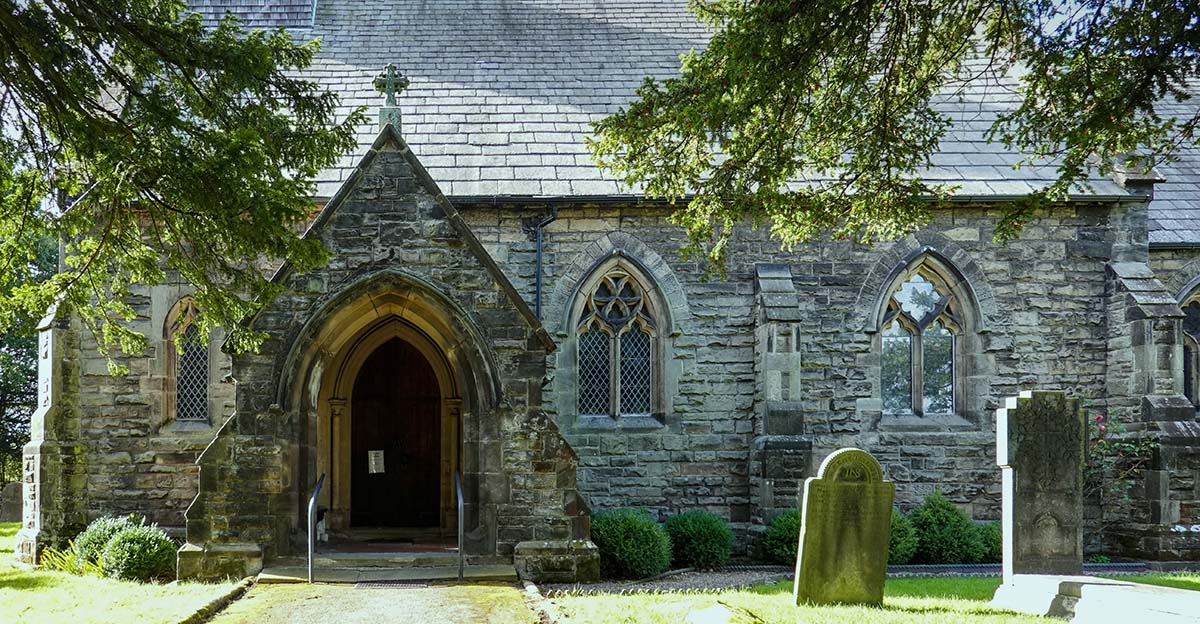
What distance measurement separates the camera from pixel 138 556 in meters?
12.9

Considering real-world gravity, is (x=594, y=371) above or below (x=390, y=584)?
above

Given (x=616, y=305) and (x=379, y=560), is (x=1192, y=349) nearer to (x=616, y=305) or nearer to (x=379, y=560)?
(x=616, y=305)

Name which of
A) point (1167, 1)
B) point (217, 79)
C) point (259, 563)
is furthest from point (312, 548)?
point (1167, 1)

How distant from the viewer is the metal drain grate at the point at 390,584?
37.9 ft

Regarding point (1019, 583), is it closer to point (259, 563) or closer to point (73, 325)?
point (259, 563)

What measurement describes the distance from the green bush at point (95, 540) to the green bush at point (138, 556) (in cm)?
Answer: 36

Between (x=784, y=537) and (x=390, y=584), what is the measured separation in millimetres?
5429

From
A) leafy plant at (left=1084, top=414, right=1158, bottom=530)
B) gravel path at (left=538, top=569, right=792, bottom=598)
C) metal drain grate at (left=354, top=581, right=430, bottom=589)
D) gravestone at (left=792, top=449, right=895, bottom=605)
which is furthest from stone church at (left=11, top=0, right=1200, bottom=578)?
gravestone at (left=792, top=449, right=895, bottom=605)

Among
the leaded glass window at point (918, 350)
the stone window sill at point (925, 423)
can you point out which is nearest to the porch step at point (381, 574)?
the stone window sill at point (925, 423)

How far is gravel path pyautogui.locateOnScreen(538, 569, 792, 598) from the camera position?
12.0m

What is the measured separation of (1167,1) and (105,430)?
13.8m

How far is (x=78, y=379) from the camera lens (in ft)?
51.4

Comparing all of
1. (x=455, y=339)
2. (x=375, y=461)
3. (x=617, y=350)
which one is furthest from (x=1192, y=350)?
(x=375, y=461)

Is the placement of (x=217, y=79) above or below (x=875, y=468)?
above
